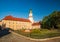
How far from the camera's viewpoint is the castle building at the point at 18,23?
7388cm

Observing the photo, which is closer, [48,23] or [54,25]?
[54,25]

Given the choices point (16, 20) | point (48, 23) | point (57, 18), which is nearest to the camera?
point (57, 18)

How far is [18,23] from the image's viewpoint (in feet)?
260

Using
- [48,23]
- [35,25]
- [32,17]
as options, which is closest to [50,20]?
[48,23]

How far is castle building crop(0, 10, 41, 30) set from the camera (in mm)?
Answer: 73881

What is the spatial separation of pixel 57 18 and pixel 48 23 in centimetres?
524

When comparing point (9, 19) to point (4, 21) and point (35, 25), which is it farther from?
Result: point (35, 25)

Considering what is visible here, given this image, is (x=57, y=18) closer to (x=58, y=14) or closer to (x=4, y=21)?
(x=58, y=14)

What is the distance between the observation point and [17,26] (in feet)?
253

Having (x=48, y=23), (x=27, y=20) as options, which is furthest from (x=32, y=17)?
(x=48, y=23)

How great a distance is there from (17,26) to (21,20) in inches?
275

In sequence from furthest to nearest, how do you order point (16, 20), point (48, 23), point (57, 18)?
point (16, 20) → point (48, 23) → point (57, 18)

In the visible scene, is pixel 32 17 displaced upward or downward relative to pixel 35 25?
upward

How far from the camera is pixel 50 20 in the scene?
53.2m
